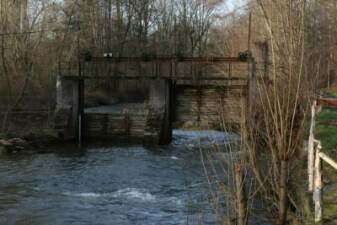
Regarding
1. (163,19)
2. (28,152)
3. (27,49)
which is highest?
(163,19)

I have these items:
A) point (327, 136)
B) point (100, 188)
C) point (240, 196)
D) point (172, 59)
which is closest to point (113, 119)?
point (172, 59)

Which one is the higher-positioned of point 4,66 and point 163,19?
point 163,19

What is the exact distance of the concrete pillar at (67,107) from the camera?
22188mm

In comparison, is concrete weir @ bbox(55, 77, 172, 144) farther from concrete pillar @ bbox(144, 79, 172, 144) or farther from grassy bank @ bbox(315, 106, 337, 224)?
grassy bank @ bbox(315, 106, 337, 224)

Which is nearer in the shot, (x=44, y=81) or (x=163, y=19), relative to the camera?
(x=44, y=81)

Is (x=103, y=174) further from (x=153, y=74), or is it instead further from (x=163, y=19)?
(x=163, y=19)

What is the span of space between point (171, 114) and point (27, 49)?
13.8m

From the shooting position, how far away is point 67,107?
22672mm

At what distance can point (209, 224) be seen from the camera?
9695 millimetres

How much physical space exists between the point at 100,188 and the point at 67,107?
1014 centimetres

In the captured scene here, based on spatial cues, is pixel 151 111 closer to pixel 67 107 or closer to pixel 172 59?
pixel 172 59

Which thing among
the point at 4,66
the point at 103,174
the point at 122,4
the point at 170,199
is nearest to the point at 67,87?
the point at 4,66

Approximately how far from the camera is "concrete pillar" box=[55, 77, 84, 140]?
72.8 feet

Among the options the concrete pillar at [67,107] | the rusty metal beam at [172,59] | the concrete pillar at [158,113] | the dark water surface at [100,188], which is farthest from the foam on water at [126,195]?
the rusty metal beam at [172,59]
